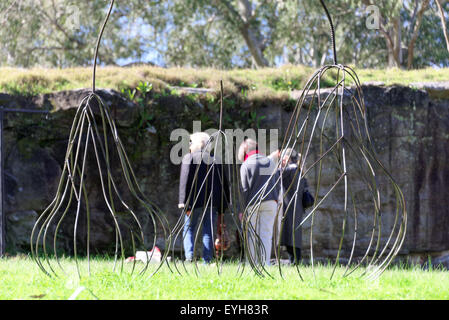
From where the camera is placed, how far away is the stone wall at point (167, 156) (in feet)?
23.2

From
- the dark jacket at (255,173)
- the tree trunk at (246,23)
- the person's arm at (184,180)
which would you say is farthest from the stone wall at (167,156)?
the tree trunk at (246,23)

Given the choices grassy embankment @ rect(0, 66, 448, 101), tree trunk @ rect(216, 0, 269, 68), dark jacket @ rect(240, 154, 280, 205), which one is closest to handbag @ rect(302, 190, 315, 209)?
dark jacket @ rect(240, 154, 280, 205)

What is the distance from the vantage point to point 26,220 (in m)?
7.00

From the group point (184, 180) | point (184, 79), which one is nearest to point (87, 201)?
point (184, 180)

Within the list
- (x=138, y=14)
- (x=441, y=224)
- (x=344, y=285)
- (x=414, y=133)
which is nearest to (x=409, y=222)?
(x=441, y=224)

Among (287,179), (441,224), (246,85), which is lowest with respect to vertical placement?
(441,224)

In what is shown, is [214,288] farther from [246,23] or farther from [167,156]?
[246,23]

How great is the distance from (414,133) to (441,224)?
151 cm

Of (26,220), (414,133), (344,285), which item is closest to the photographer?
(344,285)

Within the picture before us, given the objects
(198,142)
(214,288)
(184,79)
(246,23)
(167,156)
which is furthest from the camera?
A: (246,23)

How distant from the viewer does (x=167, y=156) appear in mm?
7719

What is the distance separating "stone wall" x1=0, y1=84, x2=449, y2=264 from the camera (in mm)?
7086

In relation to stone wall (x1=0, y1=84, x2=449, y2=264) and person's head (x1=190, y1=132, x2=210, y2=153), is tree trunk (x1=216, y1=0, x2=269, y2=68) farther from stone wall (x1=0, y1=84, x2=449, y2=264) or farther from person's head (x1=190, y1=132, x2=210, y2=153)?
person's head (x1=190, y1=132, x2=210, y2=153)
